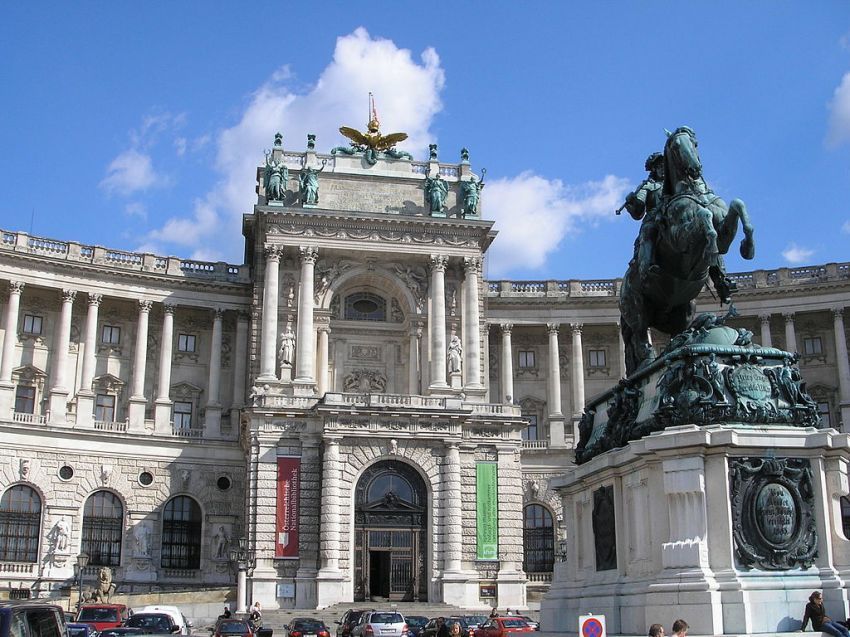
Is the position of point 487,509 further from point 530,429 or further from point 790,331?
point 790,331

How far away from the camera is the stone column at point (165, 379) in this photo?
60.8m

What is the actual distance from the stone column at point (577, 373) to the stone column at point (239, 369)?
783 inches

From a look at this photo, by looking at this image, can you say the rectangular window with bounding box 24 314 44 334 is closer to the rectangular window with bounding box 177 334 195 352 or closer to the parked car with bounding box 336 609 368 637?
the rectangular window with bounding box 177 334 195 352

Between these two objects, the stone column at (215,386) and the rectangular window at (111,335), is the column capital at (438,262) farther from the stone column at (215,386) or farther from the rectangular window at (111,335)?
the rectangular window at (111,335)

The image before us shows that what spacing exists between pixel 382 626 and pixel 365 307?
3094cm

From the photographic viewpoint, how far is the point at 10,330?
5869 centimetres

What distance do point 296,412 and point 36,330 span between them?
703 inches

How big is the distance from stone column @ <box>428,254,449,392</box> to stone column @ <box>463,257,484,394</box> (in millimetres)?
1318

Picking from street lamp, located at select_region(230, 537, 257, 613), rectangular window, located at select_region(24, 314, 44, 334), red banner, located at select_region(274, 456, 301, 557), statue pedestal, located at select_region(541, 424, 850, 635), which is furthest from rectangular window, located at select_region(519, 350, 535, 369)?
statue pedestal, located at select_region(541, 424, 850, 635)

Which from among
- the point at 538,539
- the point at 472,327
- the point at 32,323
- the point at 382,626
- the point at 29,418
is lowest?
the point at 382,626

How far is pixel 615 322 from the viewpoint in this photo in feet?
217

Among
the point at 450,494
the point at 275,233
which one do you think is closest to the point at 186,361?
the point at 275,233

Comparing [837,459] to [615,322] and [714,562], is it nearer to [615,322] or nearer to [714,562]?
[714,562]

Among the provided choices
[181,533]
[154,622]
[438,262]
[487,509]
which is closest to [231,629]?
[154,622]
